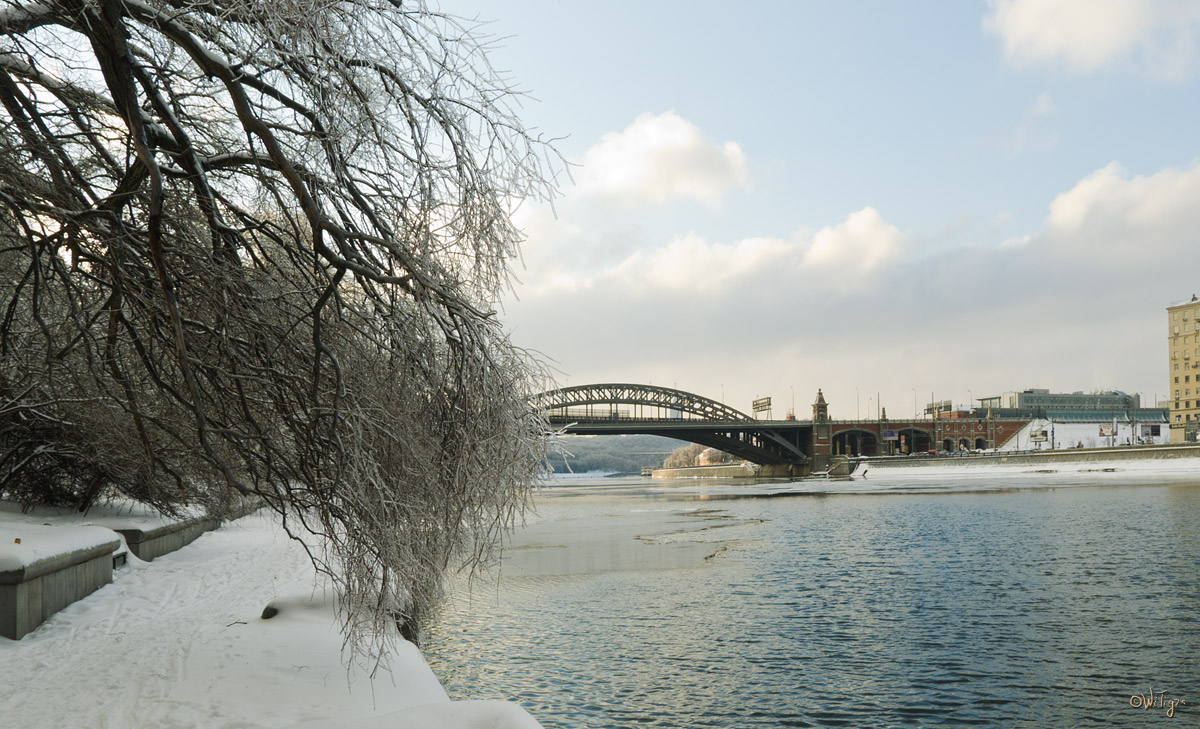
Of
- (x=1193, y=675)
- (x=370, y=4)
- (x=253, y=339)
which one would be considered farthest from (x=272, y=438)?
(x=1193, y=675)

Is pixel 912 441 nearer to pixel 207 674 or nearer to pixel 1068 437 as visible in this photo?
pixel 1068 437

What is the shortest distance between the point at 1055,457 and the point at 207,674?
248ft

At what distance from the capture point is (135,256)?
5.62 metres

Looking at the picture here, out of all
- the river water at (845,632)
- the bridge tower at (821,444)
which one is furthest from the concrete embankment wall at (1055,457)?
the river water at (845,632)

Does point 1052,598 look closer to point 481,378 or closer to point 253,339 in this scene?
point 481,378

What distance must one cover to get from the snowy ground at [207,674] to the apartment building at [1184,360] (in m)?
130

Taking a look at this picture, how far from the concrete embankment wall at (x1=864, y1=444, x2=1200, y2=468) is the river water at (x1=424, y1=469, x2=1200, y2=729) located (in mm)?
45071

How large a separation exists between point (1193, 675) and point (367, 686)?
805 centimetres

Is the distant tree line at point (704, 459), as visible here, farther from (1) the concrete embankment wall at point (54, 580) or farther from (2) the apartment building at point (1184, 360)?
(1) the concrete embankment wall at point (54, 580)

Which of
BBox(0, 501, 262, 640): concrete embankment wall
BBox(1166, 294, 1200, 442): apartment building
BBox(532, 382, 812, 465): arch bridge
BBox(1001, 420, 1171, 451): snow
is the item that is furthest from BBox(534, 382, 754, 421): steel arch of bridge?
BBox(0, 501, 262, 640): concrete embankment wall

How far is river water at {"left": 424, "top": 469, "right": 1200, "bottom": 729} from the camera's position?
324 inches

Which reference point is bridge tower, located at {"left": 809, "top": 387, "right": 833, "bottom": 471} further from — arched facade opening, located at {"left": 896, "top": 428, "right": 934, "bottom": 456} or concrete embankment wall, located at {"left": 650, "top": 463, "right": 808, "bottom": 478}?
arched facade opening, located at {"left": 896, "top": 428, "right": 934, "bottom": 456}

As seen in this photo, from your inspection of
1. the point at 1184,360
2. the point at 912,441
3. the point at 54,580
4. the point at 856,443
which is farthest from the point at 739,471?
the point at 54,580

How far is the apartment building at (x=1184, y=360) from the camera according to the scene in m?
116
